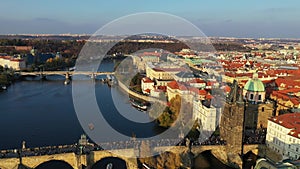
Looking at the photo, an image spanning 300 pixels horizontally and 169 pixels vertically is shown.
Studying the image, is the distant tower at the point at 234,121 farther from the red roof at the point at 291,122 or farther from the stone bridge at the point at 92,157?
the red roof at the point at 291,122

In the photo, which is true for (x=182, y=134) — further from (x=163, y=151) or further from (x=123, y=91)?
(x=123, y=91)

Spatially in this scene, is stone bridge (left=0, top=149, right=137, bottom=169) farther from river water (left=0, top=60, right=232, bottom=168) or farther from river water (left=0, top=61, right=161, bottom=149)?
river water (left=0, top=61, right=161, bottom=149)

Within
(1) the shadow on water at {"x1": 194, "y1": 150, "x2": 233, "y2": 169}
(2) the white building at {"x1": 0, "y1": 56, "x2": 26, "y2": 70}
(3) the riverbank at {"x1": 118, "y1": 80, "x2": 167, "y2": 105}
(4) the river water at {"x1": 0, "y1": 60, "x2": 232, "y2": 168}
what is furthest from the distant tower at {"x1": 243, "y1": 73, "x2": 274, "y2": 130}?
(2) the white building at {"x1": 0, "y1": 56, "x2": 26, "y2": 70}

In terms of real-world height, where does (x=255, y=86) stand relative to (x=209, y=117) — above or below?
above

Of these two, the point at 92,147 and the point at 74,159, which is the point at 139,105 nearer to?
the point at 92,147

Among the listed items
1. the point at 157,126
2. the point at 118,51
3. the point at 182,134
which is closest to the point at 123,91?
the point at 157,126

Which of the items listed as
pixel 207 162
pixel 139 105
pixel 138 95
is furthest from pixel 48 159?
pixel 138 95

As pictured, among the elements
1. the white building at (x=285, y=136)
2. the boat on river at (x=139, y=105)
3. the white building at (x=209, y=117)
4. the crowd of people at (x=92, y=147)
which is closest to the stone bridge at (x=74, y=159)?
the crowd of people at (x=92, y=147)
